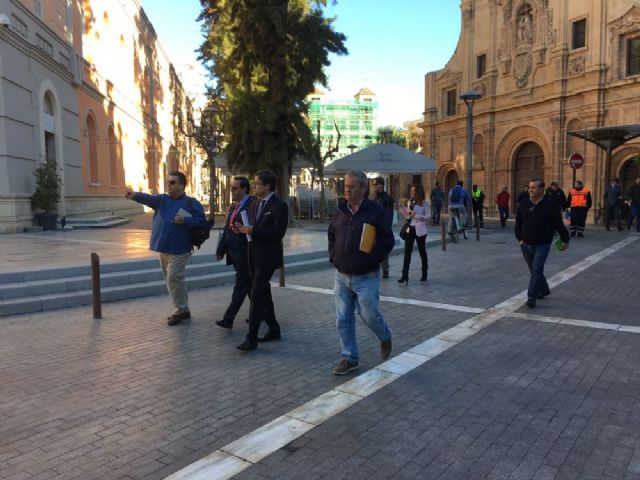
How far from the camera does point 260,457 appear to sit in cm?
332

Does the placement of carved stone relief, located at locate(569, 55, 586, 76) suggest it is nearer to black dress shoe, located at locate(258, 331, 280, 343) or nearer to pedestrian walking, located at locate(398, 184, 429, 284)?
pedestrian walking, located at locate(398, 184, 429, 284)

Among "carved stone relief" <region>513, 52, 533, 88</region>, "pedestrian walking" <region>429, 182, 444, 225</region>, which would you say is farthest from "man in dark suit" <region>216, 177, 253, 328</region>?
"carved stone relief" <region>513, 52, 533, 88</region>

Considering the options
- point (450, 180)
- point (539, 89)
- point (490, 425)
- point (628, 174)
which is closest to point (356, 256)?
point (490, 425)

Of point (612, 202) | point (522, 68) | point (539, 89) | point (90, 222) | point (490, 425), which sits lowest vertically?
point (490, 425)

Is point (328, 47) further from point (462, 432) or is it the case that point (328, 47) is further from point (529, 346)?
point (462, 432)

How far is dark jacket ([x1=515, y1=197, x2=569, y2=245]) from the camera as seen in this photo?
7.51 m

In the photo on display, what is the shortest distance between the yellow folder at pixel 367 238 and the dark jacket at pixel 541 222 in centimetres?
384

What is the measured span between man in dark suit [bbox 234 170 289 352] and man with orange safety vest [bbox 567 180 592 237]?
14.4 meters

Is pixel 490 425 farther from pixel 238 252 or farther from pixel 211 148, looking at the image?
pixel 211 148

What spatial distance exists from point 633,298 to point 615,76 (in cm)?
2127

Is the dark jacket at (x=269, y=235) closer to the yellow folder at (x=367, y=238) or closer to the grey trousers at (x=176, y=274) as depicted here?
the yellow folder at (x=367, y=238)

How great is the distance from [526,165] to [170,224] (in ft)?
91.6

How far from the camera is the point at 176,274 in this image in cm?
662

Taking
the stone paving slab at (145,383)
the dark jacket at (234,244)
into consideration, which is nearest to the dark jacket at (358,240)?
the stone paving slab at (145,383)
